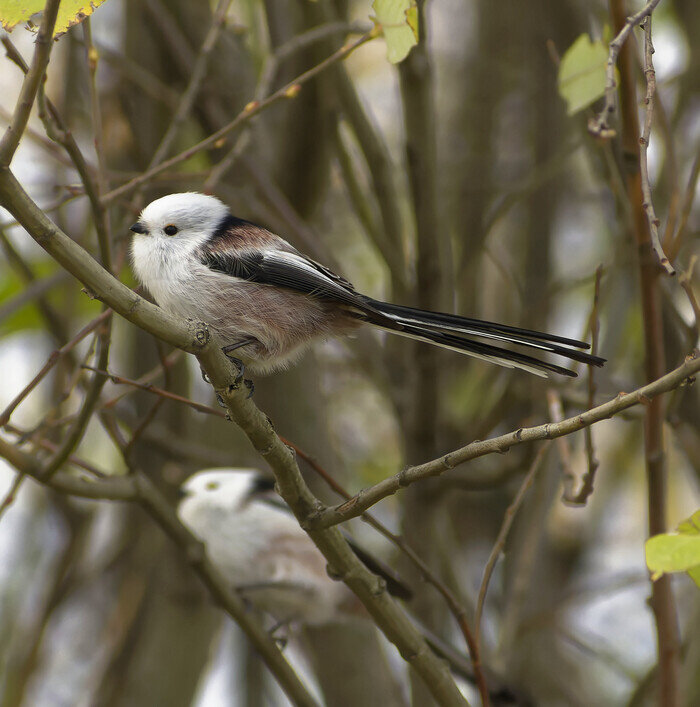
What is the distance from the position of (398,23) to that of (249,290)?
2.89 feet

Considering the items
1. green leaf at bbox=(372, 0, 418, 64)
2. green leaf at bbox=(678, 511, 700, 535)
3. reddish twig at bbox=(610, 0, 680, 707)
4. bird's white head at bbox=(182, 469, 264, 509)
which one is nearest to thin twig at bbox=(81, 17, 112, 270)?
green leaf at bbox=(372, 0, 418, 64)

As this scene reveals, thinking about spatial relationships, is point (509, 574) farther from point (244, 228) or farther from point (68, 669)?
point (68, 669)

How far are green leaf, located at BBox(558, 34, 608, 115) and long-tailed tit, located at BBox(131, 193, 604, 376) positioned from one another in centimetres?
64

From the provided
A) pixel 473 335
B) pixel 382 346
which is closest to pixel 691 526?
pixel 473 335

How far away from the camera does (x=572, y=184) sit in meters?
5.28

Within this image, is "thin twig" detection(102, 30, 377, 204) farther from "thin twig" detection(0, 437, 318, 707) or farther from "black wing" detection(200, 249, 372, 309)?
"thin twig" detection(0, 437, 318, 707)

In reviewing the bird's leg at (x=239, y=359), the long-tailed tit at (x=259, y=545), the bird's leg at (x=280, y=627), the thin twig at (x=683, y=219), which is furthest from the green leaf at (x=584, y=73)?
the bird's leg at (x=280, y=627)

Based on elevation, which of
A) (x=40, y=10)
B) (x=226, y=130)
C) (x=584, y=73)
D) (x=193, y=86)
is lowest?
(x=40, y=10)

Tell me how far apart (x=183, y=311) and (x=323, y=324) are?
43 centimetres

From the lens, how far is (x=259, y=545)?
13.3 feet

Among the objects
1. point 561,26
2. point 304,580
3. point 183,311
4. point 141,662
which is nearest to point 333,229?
point 561,26

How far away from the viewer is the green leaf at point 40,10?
1.68m

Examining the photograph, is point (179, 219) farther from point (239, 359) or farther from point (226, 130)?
point (239, 359)

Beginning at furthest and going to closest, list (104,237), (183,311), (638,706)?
(638,706) → (183,311) → (104,237)
